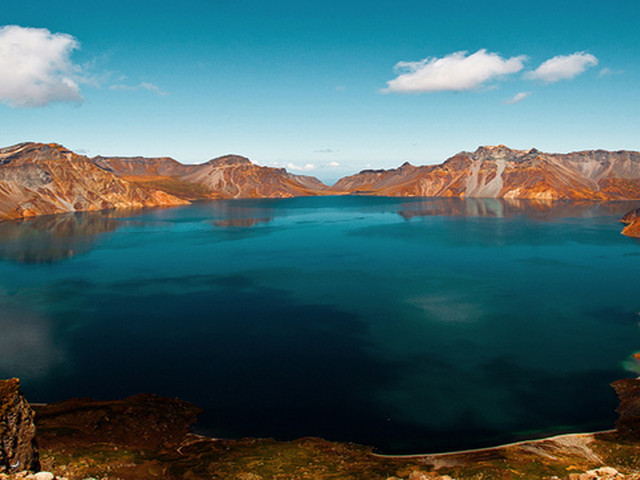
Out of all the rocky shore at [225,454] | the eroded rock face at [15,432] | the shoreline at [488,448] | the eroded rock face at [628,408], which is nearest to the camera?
the eroded rock face at [15,432]

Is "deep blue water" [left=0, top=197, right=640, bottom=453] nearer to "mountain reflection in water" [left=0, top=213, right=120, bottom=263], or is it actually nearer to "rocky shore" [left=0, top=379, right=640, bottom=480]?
"mountain reflection in water" [left=0, top=213, right=120, bottom=263]

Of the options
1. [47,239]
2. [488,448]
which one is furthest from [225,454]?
[47,239]

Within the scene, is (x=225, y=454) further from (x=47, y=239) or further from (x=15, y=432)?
(x=47, y=239)

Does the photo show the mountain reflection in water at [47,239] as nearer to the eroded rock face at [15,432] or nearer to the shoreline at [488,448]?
the eroded rock face at [15,432]

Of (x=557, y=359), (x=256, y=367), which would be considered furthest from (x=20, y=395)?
(x=557, y=359)

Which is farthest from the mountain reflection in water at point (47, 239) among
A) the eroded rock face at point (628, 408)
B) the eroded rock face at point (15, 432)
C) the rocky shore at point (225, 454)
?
the eroded rock face at point (628, 408)

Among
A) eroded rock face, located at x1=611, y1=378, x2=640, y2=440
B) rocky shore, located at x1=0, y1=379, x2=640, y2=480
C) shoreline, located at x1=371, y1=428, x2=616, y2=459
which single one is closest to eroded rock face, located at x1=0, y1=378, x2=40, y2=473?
rocky shore, located at x1=0, y1=379, x2=640, y2=480
